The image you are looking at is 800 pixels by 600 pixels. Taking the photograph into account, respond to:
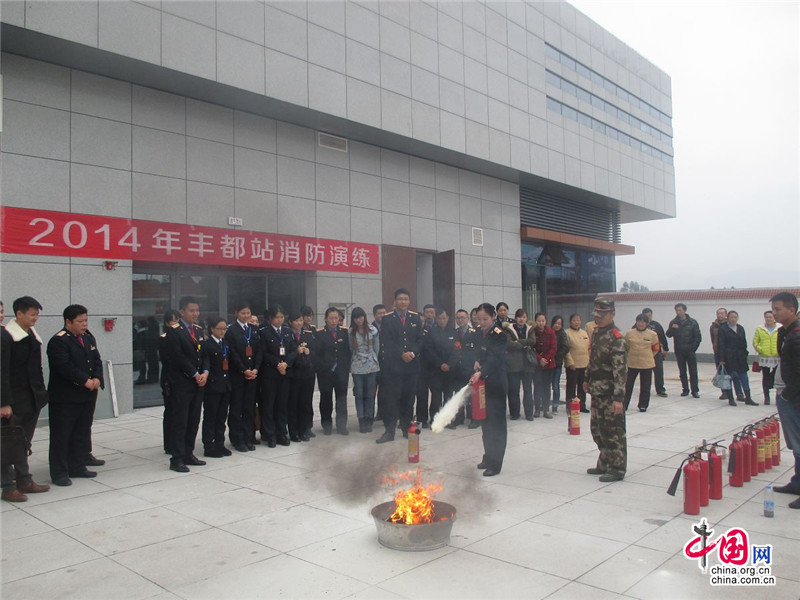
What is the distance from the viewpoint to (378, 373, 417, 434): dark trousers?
839cm

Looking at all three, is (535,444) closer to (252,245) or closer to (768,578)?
(768,578)

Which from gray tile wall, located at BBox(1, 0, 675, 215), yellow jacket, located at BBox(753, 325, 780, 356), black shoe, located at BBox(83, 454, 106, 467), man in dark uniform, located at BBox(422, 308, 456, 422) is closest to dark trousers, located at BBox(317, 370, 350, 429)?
man in dark uniform, located at BBox(422, 308, 456, 422)

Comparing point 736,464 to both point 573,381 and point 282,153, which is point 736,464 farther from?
point 282,153

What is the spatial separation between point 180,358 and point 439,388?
4175 millimetres

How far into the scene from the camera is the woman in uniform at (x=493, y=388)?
6381mm

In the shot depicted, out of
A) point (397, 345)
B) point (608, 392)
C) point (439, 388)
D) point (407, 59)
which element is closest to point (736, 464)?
point (608, 392)

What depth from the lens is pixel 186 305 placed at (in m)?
6.96

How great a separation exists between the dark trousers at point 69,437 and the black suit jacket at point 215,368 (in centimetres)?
134

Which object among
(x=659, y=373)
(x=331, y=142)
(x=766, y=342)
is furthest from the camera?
(x=331, y=142)

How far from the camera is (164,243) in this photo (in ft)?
36.9

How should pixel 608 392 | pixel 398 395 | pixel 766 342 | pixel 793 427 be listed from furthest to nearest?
pixel 766 342 < pixel 398 395 < pixel 608 392 < pixel 793 427

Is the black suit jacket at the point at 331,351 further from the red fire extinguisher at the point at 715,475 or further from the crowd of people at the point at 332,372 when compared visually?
the red fire extinguisher at the point at 715,475

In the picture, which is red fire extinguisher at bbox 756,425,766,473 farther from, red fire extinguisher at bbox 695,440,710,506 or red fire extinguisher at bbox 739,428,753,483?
red fire extinguisher at bbox 695,440,710,506

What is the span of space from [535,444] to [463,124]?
11.3 metres
